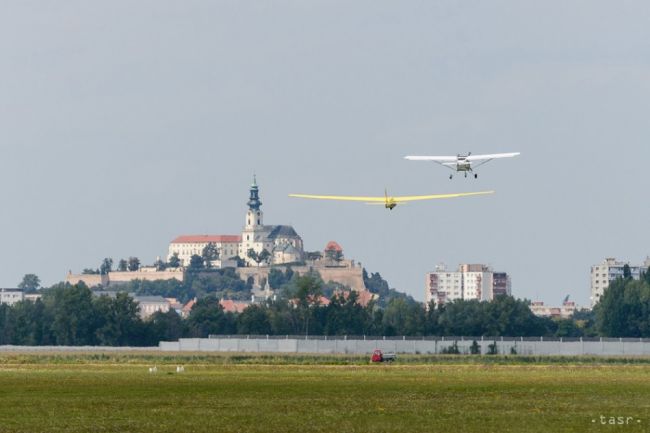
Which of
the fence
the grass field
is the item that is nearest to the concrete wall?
the fence

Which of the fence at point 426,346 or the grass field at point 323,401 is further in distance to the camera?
the fence at point 426,346

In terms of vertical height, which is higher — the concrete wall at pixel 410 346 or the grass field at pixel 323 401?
the concrete wall at pixel 410 346

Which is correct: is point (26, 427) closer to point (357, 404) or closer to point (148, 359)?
point (357, 404)

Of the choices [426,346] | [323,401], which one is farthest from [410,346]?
[323,401]

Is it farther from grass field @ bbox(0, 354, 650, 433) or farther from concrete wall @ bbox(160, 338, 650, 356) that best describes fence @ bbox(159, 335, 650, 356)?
grass field @ bbox(0, 354, 650, 433)

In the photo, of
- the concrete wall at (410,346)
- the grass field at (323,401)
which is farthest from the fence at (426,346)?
the grass field at (323,401)

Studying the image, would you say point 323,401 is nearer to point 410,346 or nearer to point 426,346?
point 410,346

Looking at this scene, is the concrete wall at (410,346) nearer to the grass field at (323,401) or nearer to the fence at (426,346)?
the fence at (426,346)
